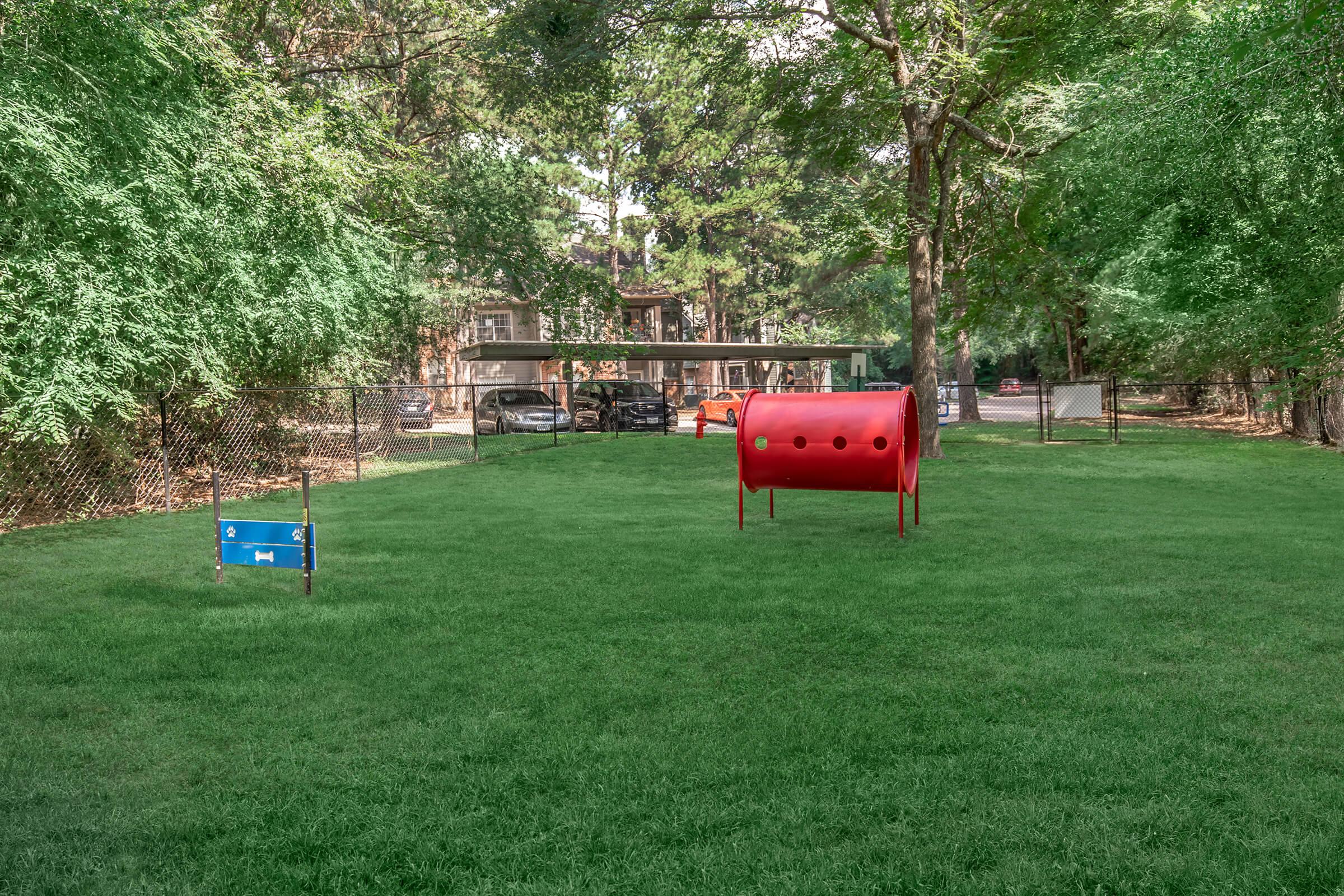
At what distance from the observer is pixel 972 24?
17297mm

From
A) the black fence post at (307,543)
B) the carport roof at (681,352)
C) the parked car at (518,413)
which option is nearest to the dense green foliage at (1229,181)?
the black fence post at (307,543)

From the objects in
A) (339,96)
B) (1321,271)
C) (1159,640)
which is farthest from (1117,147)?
(339,96)

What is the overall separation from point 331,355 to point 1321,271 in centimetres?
1438

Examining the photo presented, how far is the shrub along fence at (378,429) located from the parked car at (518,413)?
47 millimetres

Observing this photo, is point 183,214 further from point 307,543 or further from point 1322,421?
point 1322,421

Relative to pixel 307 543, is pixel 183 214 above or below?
above

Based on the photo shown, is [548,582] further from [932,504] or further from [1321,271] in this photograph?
[1321,271]

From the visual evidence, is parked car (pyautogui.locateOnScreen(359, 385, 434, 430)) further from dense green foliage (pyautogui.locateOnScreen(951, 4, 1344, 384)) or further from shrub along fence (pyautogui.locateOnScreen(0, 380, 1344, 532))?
dense green foliage (pyautogui.locateOnScreen(951, 4, 1344, 384))

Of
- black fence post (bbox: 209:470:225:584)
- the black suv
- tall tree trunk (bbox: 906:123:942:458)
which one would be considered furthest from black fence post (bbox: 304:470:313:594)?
the black suv

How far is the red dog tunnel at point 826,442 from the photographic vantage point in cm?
989

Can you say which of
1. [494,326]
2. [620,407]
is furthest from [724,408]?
[494,326]

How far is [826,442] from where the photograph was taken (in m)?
10.0

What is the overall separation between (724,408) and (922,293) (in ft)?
Result: 62.5

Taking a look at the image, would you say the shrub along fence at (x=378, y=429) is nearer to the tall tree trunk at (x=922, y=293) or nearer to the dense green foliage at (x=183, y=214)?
the dense green foliage at (x=183, y=214)
